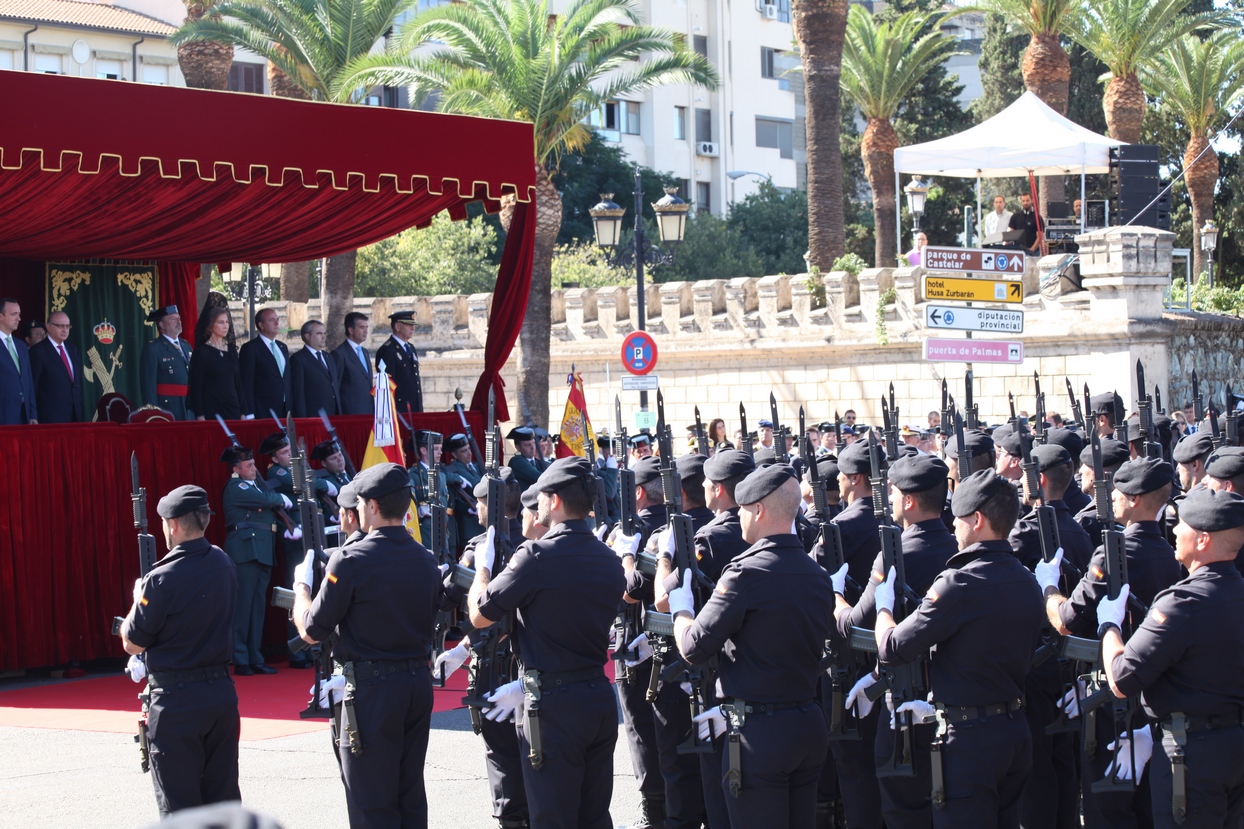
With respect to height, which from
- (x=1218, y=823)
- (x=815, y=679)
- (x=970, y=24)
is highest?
(x=970, y=24)

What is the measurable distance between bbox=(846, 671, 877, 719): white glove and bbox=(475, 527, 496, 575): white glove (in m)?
1.61

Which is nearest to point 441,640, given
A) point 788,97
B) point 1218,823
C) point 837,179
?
point 1218,823

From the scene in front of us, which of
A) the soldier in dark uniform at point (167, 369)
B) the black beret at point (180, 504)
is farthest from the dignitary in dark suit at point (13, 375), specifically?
the black beret at point (180, 504)

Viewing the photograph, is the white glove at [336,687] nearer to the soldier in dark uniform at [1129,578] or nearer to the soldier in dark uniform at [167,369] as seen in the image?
the soldier in dark uniform at [1129,578]

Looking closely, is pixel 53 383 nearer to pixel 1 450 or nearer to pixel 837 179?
pixel 1 450

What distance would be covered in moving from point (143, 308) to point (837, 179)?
15786 mm

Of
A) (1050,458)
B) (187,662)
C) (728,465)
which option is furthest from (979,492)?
(187,662)

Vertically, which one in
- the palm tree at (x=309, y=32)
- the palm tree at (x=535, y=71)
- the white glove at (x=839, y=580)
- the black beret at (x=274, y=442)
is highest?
the palm tree at (x=309, y=32)

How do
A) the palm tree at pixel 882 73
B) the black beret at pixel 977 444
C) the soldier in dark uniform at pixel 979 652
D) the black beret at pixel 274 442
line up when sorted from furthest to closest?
the palm tree at pixel 882 73
the black beret at pixel 274 442
the black beret at pixel 977 444
the soldier in dark uniform at pixel 979 652

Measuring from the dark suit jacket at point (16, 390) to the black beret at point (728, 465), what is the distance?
278 inches

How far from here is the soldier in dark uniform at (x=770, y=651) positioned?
5527mm

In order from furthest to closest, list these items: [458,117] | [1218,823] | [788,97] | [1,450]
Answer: [788,97] → [458,117] → [1,450] → [1218,823]

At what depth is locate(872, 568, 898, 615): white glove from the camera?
18.9ft

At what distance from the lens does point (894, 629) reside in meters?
5.55
